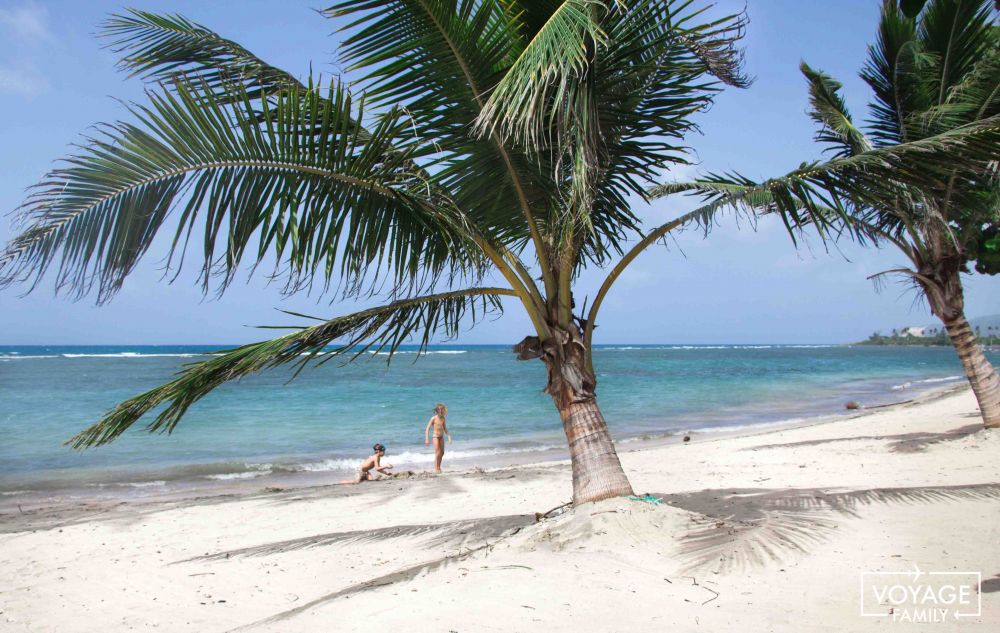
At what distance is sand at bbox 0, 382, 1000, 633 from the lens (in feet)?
11.6

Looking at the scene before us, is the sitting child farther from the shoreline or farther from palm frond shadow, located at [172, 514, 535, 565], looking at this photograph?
palm frond shadow, located at [172, 514, 535, 565]

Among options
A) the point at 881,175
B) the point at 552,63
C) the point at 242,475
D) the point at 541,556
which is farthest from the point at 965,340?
the point at 242,475

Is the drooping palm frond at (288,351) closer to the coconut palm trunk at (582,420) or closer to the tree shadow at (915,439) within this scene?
the coconut palm trunk at (582,420)

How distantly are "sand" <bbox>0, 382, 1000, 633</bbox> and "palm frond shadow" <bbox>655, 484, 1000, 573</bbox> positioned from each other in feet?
0.07

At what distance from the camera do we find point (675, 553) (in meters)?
4.28

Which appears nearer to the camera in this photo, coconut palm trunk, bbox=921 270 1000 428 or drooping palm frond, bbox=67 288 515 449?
drooping palm frond, bbox=67 288 515 449

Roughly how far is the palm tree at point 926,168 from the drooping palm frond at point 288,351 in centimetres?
220

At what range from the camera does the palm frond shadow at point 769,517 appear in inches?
165

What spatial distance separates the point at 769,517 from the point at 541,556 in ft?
6.77

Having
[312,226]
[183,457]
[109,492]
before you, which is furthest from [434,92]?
[183,457]

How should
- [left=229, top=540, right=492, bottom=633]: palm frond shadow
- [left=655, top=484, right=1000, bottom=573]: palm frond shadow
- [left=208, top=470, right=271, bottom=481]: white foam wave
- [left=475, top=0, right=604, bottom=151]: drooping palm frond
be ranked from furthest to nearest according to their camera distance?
[left=208, top=470, right=271, bottom=481]: white foam wave < [left=655, top=484, right=1000, bottom=573]: palm frond shadow < [left=229, top=540, right=492, bottom=633]: palm frond shadow < [left=475, top=0, right=604, bottom=151]: drooping palm frond

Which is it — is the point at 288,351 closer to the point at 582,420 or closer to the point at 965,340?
the point at 582,420

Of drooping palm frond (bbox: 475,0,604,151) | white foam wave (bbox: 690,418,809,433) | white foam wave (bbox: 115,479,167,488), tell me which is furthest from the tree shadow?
white foam wave (bbox: 115,479,167,488)

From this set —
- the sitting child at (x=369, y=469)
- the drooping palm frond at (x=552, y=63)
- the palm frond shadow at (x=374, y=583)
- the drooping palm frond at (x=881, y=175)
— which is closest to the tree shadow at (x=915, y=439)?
the drooping palm frond at (x=881, y=175)
